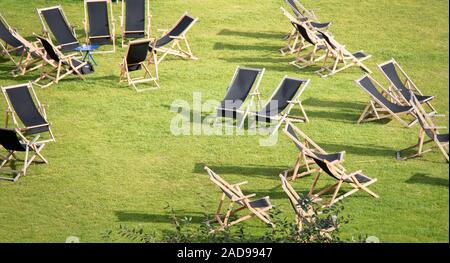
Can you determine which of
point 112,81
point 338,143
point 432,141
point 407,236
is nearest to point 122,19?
point 112,81

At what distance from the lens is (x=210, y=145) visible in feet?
40.7

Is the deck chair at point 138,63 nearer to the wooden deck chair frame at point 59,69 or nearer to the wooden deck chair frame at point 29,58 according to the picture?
the wooden deck chair frame at point 59,69

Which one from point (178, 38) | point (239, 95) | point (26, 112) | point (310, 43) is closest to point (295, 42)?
point (310, 43)

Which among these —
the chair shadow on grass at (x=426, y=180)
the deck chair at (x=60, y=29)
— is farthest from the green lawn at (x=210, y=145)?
the deck chair at (x=60, y=29)

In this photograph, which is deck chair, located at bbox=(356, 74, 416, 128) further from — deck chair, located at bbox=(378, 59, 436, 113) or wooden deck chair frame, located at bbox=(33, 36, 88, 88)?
wooden deck chair frame, located at bbox=(33, 36, 88, 88)

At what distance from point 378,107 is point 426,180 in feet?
7.53

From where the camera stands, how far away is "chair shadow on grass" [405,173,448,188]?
1112cm

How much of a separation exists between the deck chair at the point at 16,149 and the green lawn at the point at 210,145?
0.15 metres

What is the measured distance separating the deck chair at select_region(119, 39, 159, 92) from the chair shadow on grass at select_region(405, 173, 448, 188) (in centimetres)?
501

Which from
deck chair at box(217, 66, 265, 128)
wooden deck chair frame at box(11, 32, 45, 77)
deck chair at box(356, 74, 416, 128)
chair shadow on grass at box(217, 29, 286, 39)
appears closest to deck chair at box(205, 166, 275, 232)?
deck chair at box(217, 66, 265, 128)

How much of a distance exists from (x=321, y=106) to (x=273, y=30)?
152 inches

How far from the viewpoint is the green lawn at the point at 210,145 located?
10.5 metres
